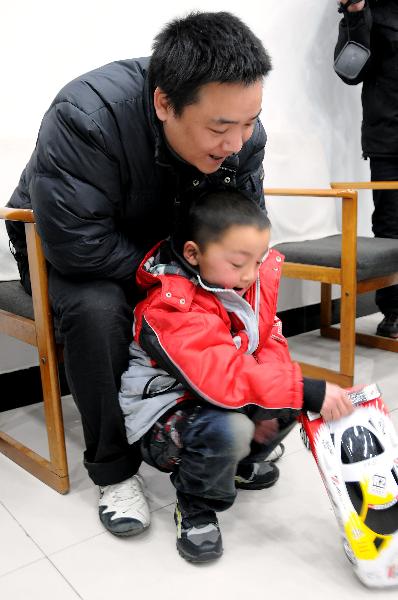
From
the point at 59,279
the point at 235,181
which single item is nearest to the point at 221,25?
the point at 235,181

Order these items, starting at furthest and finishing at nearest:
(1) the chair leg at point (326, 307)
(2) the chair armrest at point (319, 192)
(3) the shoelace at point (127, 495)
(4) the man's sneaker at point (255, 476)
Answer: (1) the chair leg at point (326, 307), (2) the chair armrest at point (319, 192), (4) the man's sneaker at point (255, 476), (3) the shoelace at point (127, 495)

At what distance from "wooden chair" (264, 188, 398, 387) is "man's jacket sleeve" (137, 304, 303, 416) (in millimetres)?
746

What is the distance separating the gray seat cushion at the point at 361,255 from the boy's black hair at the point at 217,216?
0.74m

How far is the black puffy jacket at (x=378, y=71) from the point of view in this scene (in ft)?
6.46

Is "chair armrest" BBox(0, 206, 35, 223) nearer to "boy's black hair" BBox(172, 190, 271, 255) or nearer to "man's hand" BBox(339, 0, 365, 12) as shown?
"boy's black hair" BBox(172, 190, 271, 255)

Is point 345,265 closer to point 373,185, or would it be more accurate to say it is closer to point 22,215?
point 373,185

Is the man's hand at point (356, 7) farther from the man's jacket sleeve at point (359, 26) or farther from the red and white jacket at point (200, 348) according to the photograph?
the red and white jacket at point (200, 348)

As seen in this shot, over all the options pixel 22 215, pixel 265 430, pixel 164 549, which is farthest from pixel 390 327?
pixel 22 215

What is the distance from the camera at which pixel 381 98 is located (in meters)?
2.07

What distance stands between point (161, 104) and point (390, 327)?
1485 millimetres

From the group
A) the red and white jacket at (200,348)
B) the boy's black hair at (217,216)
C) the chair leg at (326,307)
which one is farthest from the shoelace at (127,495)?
the chair leg at (326,307)

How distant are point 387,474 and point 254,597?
0.95ft

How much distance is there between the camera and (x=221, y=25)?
0.95 meters

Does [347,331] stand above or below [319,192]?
below
